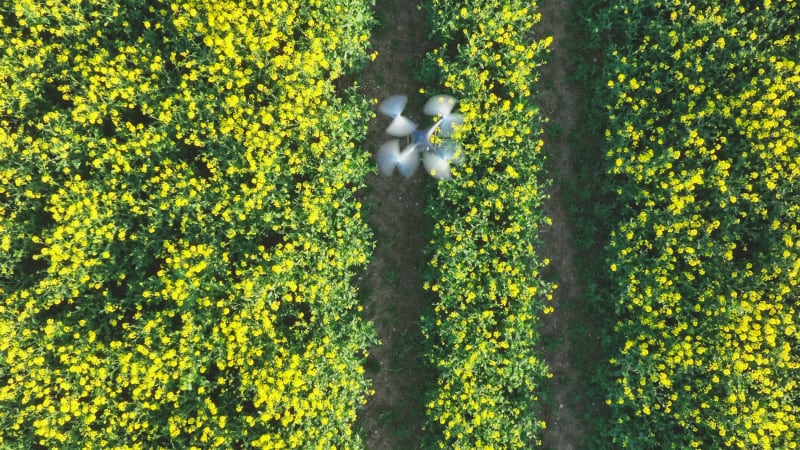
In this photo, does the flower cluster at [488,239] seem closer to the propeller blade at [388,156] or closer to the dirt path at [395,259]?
the dirt path at [395,259]

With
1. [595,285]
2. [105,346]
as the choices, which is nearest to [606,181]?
[595,285]

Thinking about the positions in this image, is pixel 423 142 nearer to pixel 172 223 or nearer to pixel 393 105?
pixel 393 105

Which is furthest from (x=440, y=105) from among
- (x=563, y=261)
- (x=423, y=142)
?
(x=563, y=261)

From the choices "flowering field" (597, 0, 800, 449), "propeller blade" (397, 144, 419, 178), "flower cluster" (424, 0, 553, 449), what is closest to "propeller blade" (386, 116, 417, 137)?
"propeller blade" (397, 144, 419, 178)

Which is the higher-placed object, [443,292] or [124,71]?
[124,71]

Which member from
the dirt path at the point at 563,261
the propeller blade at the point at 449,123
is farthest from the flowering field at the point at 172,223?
the dirt path at the point at 563,261

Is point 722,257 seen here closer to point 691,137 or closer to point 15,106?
point 691,137
